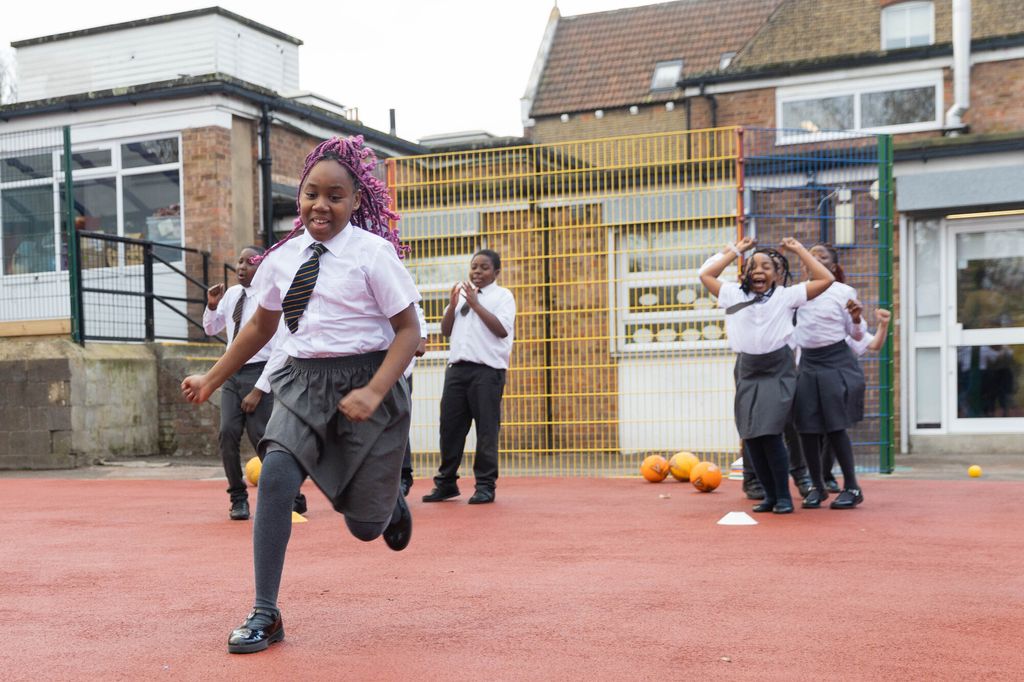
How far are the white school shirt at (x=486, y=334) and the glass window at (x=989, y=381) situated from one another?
7728mm

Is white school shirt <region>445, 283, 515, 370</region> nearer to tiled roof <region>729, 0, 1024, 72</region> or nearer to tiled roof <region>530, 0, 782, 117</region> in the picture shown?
tiled roof <region>729, 0, 1024, 72</region>

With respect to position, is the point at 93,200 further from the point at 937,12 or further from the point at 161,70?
the point at 937,12

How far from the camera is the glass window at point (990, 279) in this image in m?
14.8

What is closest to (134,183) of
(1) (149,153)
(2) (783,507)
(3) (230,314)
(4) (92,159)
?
(1) (149,153)

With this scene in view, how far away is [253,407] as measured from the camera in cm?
791

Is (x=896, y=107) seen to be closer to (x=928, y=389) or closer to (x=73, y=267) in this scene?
(x=928, y=389)

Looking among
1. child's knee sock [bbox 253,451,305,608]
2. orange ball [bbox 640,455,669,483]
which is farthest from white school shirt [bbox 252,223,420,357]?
orange ball [bbox 640,455,669,483]

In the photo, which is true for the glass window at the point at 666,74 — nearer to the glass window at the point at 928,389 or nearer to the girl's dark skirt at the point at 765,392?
the glass window at the point at 928,389

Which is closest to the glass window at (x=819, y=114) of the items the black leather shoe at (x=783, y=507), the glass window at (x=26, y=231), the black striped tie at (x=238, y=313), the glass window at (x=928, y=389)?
the glass window at (x=928, y=389)

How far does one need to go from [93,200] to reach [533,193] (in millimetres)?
8413

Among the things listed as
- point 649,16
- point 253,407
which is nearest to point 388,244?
point 253,407

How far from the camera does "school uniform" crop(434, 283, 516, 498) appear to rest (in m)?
9.54

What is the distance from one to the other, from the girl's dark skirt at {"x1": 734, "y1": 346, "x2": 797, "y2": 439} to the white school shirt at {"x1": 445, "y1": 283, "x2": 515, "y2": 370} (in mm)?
1969

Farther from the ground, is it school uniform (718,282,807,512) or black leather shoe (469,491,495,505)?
school uniform (718,282,807,512)
